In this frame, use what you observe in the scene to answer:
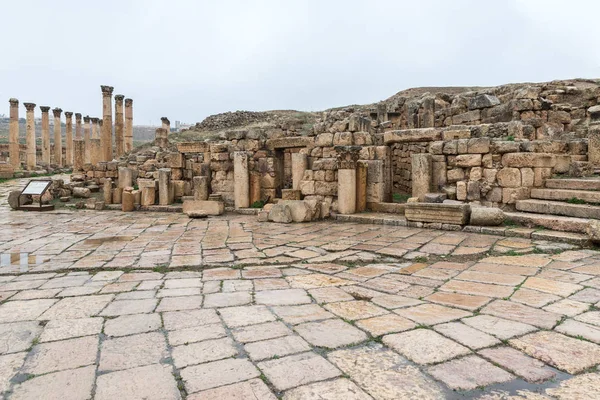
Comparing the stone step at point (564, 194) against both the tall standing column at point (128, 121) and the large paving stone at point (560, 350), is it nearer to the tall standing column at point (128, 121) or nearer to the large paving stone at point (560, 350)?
the large paving stone at point (560, 350)

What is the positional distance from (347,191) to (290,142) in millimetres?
2700

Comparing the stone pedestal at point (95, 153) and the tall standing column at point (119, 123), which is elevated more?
the tall standing column at point (119, 123)

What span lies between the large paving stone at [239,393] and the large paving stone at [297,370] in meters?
0.09

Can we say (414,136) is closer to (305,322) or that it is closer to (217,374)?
(305,322)

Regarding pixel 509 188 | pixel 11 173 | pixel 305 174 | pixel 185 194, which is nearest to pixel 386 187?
pixel 305 174

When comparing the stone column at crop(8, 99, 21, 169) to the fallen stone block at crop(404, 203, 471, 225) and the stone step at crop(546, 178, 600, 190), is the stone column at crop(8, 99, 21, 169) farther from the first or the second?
the stone step at crop(546, 178, 600, 190)

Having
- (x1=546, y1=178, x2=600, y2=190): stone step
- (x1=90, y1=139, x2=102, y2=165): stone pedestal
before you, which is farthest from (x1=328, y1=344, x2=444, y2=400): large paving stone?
(x1=90, y1=139, x2=102, y2=165): stone pedestal

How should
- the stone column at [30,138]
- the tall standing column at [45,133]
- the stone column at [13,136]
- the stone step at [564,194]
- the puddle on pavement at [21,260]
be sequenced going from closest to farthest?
the puddle on pavement at [21,260] < the stone step at [564,194] < the stone column at [13,136] < the stone column at [30,138] < the tall standing column at [45,133]

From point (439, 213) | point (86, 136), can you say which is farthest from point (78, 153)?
point (439, 213)

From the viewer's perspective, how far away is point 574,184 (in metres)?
7.61

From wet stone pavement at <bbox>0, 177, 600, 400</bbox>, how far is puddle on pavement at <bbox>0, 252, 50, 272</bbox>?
0.03 meters

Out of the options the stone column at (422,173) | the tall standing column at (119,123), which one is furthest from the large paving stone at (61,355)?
the tall standing column at (119,123)

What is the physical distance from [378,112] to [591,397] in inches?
720

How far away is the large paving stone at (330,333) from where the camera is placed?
2779mm
